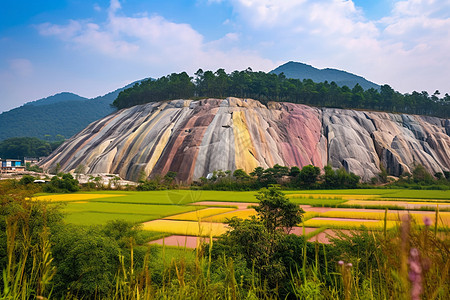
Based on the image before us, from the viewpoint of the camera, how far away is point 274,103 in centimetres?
6944

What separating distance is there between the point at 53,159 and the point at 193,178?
1245 inches

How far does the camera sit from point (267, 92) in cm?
7475

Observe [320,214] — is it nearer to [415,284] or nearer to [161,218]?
[161,218]

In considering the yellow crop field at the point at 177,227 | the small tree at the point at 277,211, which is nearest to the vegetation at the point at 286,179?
the yellow crop field at the point at 177,227

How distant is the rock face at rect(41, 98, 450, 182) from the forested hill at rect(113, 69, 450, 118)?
8525mm

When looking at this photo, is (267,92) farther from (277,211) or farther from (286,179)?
(277,211)

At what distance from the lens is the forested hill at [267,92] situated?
76.1m

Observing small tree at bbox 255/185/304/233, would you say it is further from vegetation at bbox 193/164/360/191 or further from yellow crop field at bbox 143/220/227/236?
vegetation at bbox 193/164/360/191

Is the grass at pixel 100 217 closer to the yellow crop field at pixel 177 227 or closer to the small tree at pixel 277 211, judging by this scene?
the yellow crop field at pixel 177 227

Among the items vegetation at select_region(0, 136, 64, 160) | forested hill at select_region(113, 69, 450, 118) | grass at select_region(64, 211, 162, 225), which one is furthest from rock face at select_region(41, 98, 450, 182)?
vegetation at select_region(0, 136, 64, 160)

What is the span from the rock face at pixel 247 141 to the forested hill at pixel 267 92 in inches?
336

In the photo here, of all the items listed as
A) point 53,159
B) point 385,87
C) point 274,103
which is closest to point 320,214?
point 274,103

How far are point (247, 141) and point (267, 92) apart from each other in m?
23.5

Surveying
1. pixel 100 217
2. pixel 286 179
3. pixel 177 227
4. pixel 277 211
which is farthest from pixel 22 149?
pixel 277 211
